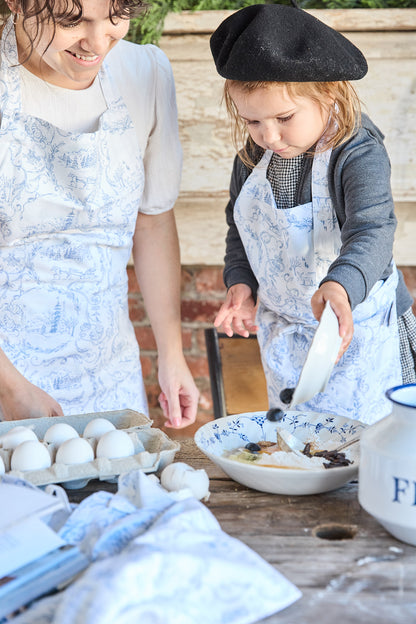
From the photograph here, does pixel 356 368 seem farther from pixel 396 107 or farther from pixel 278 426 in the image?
pixel 396 107

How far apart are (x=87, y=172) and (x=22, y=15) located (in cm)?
31

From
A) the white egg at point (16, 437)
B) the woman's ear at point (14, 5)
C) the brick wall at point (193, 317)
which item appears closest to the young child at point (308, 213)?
the woman's ear at point (14, 5)

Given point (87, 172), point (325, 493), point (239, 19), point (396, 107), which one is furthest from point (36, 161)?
point (396, 107)

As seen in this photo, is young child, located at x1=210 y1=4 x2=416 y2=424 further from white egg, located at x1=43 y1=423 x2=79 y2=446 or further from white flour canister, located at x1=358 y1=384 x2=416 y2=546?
white egg, located at x1=43 y1=423 x2=79 y2=446

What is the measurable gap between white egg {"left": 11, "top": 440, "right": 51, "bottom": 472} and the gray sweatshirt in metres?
0.49

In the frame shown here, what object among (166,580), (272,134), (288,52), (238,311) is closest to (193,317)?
(238,311)

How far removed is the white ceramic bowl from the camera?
0.84m

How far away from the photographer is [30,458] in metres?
0.88

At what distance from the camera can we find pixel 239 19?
48.1 inches

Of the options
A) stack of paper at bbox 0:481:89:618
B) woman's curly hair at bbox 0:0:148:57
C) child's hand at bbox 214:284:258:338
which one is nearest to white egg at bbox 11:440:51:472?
stack of paper at bbox 0:481:89:618

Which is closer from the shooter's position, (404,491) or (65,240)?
(404,491)

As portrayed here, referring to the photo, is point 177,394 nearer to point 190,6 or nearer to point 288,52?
point 288,52

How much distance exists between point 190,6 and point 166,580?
166 centimetres

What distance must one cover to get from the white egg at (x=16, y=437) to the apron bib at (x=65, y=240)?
419mm
